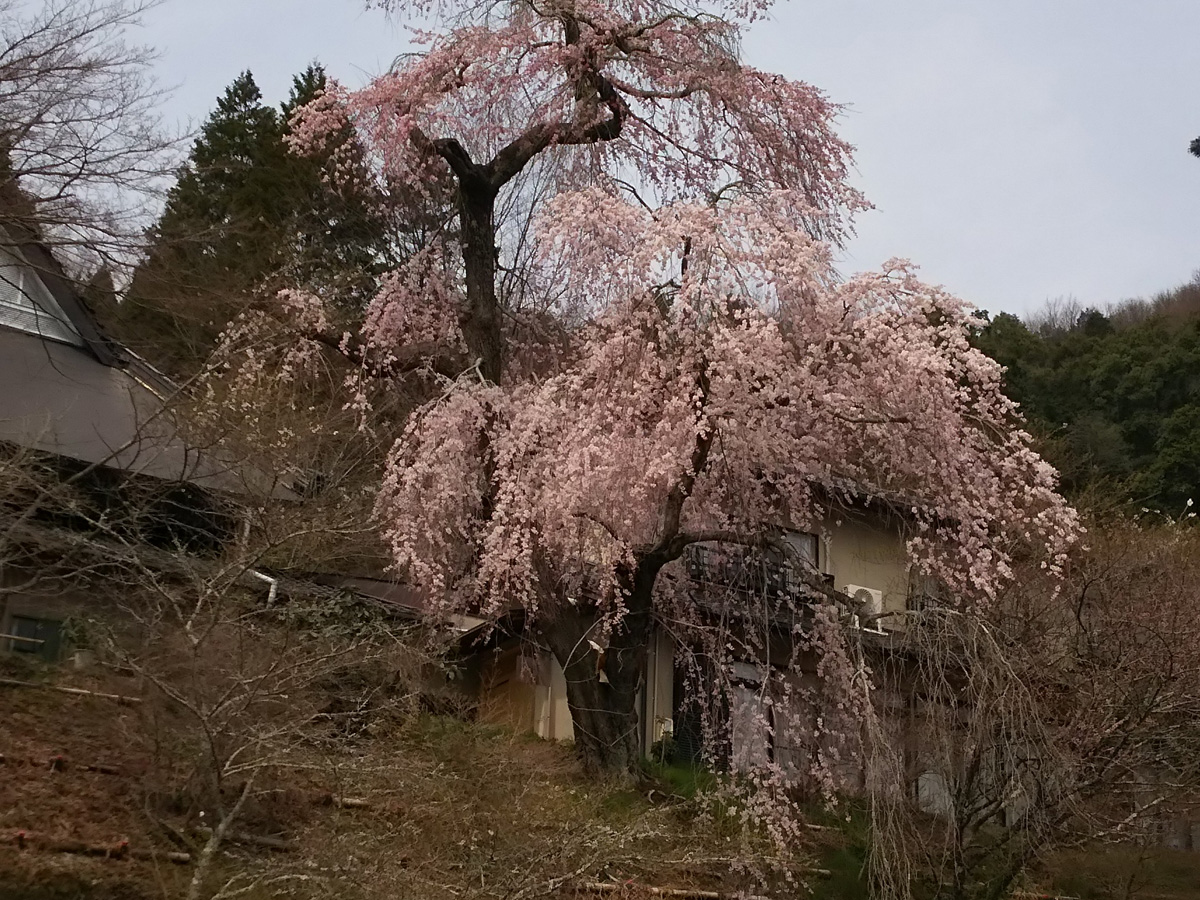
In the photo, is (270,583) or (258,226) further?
(258,226)

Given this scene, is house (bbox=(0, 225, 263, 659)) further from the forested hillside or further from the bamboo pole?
the forested hillside

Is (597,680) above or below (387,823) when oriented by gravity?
above

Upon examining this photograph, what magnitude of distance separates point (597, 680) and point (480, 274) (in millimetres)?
4294

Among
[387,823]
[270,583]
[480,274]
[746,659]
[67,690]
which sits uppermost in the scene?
[480,274]

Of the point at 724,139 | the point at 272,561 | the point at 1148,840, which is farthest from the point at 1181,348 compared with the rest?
the point at 272,561

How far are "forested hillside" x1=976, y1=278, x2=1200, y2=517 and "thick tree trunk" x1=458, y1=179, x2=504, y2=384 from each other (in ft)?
40.7

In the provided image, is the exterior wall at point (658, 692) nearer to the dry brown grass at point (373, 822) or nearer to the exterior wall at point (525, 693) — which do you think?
the exterior wall at point (525, 693)

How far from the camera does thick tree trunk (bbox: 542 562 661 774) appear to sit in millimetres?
10438

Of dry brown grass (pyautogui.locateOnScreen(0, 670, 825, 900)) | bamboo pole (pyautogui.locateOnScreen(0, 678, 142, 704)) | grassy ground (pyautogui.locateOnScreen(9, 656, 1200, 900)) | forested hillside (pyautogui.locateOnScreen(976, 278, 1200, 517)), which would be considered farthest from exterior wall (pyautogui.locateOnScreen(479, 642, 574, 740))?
forested hillside (pyautogui.locateOnScreen(976, 278, 1200, 517))

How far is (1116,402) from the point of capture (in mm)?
24750

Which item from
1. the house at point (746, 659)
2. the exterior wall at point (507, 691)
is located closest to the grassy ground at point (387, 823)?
the house at point (746, 659)

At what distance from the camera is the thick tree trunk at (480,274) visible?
1120 centimetres

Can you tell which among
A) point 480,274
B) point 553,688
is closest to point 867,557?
point 553,688

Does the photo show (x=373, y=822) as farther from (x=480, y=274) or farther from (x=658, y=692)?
(x=480, y=274)
